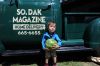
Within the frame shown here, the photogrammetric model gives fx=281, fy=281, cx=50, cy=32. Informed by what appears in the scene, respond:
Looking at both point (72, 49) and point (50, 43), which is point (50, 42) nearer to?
point (50, 43)

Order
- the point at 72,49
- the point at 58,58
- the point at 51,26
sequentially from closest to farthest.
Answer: the point at 51,26
the point at 72,49
the point at 58,58

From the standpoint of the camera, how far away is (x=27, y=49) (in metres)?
5.95

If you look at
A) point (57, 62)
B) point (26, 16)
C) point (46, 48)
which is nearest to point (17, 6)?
point (26, 16)

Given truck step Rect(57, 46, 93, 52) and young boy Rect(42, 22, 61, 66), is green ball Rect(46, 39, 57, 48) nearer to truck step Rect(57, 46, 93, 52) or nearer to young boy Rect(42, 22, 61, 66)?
young boy Rect(42, 22, 61, 66)

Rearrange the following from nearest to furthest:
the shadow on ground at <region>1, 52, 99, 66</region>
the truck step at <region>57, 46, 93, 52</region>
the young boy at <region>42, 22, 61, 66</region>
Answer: the young boy at <region>42, 22, 61, 66</region>, the truck step at <region>57, 46, 93, 52</region>, the shadow on ground at <region>1, 52, 99, 66</region>

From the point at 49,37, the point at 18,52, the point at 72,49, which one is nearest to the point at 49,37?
the point at 49,37

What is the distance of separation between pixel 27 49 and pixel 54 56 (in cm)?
63

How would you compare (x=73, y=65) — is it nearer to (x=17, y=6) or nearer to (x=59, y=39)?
(x=59, y=39)

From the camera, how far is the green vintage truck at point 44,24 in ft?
18.7

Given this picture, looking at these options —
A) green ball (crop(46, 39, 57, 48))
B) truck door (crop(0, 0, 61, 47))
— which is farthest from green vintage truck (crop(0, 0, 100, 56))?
green ball (crop(46, 39, 57, 48))

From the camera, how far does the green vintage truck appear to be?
5715 millimetres

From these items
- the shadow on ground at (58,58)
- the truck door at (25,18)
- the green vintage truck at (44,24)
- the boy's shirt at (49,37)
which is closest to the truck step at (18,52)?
the green vintage truck at (44,24)

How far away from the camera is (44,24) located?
5.79 metres

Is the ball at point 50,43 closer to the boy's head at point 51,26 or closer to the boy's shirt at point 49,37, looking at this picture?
the boy's shirt at point 49,37
